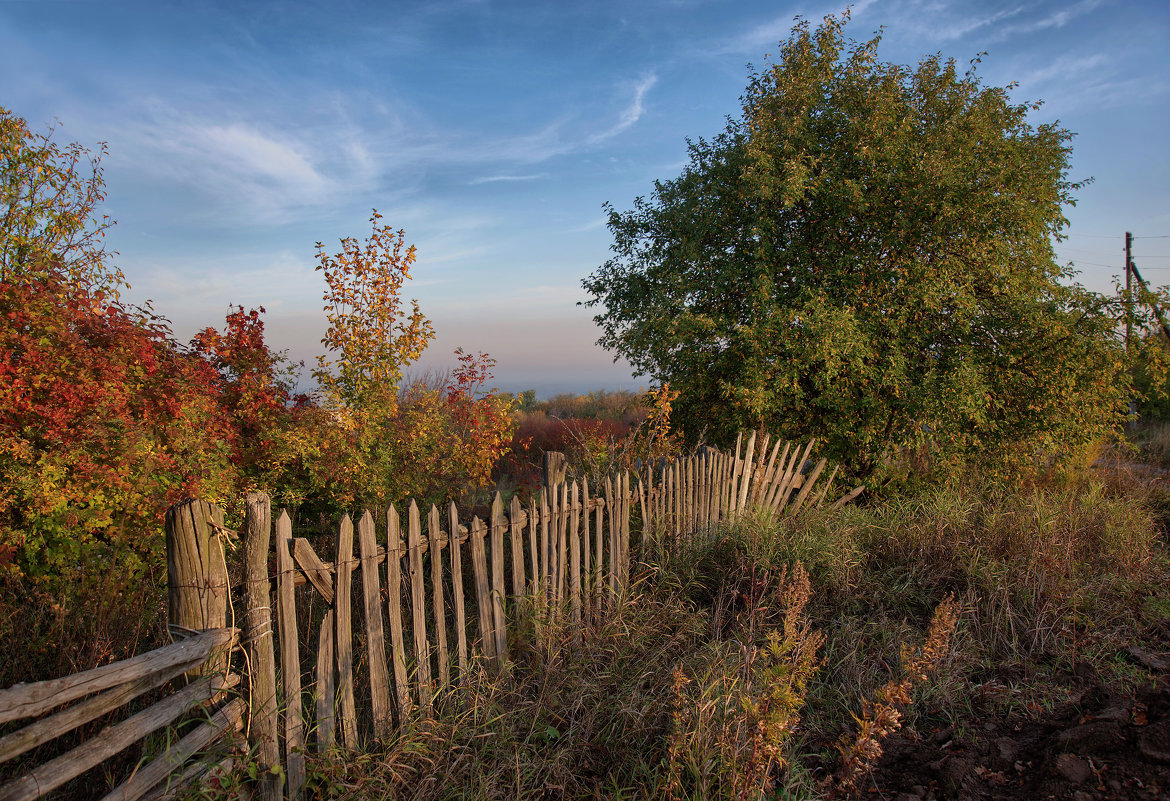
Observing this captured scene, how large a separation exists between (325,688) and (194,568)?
781 millimetres

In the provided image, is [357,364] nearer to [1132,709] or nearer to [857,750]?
[857,750]

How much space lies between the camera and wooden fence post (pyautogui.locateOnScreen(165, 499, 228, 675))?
233 centimetres

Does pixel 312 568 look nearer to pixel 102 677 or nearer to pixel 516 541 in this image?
pixel 102 677

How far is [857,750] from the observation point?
2.25 m

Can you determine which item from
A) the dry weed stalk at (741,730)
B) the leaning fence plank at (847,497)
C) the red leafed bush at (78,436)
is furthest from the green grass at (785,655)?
the red leafed bush at (78,436)

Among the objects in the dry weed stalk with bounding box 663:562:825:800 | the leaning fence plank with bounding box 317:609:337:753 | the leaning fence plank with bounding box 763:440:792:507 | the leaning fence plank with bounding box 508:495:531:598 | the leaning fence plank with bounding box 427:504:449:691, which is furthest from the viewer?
the leaning fence plank with bounding box 763:440:792:507

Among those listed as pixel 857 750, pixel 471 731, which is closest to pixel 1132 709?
pixel 857 750

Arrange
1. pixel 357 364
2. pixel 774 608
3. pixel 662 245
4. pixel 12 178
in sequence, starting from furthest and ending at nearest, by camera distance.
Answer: pixel 662 245
pixel 357 364
pixel 12 178
pixel 774 608

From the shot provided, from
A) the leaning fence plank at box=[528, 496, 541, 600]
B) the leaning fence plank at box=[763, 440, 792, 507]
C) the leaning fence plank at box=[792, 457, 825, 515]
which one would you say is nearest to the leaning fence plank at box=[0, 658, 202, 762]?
the leaning fence plank at box=[528, 496, 541, 600]

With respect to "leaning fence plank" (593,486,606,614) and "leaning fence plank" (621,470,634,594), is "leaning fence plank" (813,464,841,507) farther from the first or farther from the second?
"leaning fence plank" (593,486,606,614)

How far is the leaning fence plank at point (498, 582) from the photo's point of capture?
11.6ft

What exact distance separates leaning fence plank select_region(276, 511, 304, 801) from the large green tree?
19.4ft

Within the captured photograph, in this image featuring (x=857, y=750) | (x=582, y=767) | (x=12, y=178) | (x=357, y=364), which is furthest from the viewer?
(x=357, y=364)

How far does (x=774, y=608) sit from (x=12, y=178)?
721cm
